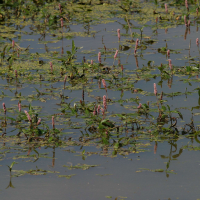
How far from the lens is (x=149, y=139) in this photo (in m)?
3.61

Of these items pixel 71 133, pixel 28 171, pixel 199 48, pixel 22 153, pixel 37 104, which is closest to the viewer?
pixel 28 171

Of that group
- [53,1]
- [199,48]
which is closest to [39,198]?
[199,48]

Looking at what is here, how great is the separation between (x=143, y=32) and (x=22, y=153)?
3.98m

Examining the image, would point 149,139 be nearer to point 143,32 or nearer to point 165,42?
point 165,42

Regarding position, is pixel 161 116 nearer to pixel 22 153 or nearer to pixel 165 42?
pixel 22 153

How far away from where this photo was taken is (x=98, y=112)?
391 cm


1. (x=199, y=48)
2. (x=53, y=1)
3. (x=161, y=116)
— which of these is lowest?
(x=161, y=116)

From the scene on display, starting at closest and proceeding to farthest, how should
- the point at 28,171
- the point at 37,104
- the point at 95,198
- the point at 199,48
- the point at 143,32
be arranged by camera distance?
the point at 95,198 → the point at 28,171 → the point at 37,104 → the point at 199,48 → the point at 143,32

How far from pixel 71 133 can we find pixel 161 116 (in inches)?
30.9

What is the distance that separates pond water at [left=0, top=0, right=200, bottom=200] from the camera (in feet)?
10.0

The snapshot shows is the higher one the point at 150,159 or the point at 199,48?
the point at 199,48

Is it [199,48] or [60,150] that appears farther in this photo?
[199,48]

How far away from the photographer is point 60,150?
3498 mm

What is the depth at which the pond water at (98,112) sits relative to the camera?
305cm
